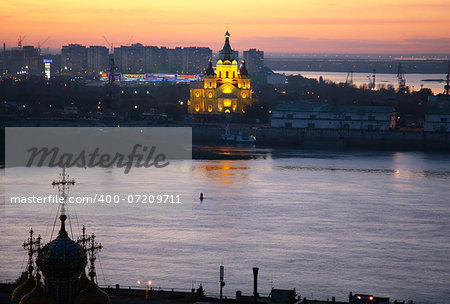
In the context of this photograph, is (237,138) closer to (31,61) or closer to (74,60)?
(31,61)

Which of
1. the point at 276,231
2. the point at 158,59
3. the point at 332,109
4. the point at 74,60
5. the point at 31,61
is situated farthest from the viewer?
the point at 74,60

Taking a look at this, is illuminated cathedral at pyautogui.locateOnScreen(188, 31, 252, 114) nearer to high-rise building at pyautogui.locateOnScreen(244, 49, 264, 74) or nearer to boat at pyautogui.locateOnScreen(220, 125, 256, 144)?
boat at pyautogui.locateOnScreen(220, 125, 256, 144)

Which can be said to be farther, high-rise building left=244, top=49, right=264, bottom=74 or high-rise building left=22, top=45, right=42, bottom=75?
high-rise building left=244, top=49, right=264, bottom=74

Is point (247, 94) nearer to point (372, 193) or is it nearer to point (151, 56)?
point (372, 193)

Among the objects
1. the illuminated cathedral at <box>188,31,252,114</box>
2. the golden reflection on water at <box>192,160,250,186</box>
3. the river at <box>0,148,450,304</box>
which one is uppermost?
the illuminated cathedral at <box>188,31,252,114</box>

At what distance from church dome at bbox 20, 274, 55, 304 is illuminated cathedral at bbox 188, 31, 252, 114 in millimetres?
58604

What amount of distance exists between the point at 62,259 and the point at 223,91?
60032 millimetres

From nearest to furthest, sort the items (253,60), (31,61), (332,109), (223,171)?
(223,171) < (332,109) < (31,61) < (253,60)

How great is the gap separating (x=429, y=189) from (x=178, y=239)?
13.6 metres

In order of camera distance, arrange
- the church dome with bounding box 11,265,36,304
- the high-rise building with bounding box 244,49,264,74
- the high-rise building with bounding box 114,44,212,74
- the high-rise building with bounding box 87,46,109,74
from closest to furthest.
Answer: the church dome with bounding box 11,265,36,304
the high-rise building with bounding box 87,46,109,74
the high-rise building with bounding box 114,44,212,74
the high-rise building with bounding box 244,49,264,74

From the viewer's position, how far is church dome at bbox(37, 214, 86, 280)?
Result: 11.6 metres

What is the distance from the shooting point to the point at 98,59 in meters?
165

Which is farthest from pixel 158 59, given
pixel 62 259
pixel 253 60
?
pixel 62 259

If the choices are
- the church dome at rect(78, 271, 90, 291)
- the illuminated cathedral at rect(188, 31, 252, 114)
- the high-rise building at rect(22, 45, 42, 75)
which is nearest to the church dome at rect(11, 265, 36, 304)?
the church dome at rect(78, 271, 90, 291)
